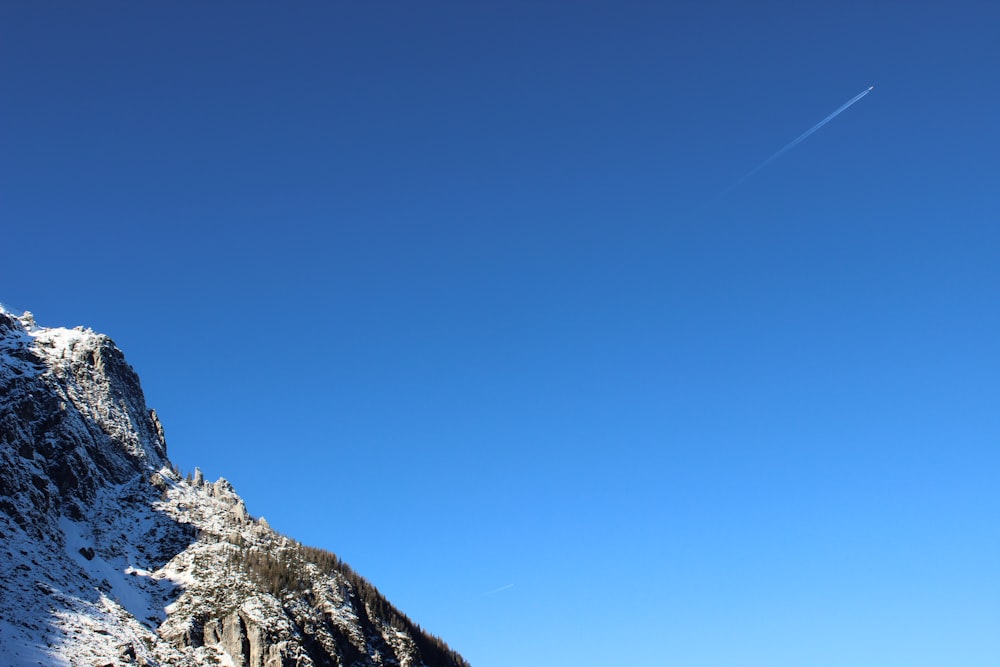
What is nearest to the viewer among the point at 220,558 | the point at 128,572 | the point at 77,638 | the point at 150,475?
the point at 77,638

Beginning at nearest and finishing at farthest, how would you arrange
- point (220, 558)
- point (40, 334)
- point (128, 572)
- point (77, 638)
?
point (77, 638), point (128, 572), point (220, 558), point (40, 334)

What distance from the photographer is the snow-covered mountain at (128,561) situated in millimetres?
100562

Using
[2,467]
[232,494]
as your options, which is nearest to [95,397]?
[232,494]

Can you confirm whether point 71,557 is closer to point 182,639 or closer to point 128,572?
point 128,572

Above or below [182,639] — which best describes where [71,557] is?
above

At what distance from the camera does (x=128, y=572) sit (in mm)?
124375

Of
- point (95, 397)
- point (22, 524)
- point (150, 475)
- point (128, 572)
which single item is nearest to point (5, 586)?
point (22, 524)

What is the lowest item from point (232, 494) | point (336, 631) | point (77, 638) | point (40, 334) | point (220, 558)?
point (77, 638)

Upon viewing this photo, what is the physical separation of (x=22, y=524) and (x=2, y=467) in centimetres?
1137

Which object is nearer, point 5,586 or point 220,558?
point 5,586

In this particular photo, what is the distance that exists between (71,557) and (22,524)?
8815 millimetres

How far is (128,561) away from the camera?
12781 cm

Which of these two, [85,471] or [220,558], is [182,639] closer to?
[220,558]

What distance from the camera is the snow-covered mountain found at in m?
101
